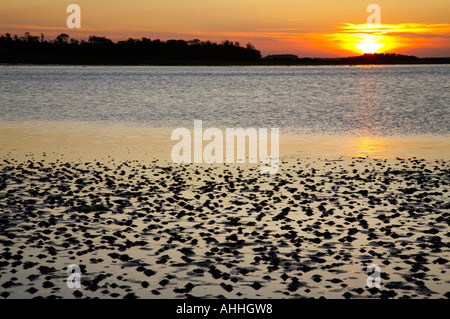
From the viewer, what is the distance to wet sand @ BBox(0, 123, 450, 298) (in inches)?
529

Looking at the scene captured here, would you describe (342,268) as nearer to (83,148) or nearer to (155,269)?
(155,269)

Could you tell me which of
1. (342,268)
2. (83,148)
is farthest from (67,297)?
(83,148)

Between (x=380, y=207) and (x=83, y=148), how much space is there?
24.1 meters

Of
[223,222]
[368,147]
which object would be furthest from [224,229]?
[368,147]

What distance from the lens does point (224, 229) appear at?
18.1 m

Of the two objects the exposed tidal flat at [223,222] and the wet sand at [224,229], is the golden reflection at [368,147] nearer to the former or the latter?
the exposed tidal flat at [223,222]

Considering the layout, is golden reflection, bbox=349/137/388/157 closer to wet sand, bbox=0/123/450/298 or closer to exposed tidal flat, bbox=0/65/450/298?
exposed tidal flat, bbox=0/65/450/298

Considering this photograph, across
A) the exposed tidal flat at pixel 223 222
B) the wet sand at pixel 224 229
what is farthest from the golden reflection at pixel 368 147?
the wet sand at pixel 224 229

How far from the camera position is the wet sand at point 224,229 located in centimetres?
1344

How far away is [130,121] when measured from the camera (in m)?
60.9

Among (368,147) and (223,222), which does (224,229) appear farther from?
(368,147)

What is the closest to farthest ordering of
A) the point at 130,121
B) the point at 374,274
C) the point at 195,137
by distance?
the point at 374,274 → the point at 195,137 → the point at 130,121
